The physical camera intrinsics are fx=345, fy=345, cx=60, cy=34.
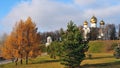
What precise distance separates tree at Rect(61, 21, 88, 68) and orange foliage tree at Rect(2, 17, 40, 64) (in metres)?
12.4

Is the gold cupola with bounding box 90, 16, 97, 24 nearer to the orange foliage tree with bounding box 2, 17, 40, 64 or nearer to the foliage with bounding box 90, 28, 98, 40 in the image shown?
the foliage with bounding box 90, 28, 98, 40

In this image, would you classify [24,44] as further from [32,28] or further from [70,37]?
[70,37]

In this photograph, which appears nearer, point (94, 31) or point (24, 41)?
point (24, 41)

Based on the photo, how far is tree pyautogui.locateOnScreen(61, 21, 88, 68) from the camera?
167 feet

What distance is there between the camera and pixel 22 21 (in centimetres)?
6500

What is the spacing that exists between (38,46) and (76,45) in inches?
555

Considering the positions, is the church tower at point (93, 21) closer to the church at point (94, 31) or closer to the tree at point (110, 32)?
the church at point (94, 31)

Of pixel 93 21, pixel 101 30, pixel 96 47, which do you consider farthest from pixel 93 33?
pixel 96 47

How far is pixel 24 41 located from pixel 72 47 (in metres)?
15.1

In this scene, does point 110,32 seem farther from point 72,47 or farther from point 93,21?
point 72,47

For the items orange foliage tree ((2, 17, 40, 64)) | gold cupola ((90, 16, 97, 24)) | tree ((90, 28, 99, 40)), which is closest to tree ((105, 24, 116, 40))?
tree ((90, 28, 99, 40))

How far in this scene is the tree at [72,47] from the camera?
50875 millimetres

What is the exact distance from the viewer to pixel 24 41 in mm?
64438

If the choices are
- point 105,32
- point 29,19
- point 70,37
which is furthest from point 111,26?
point 70,37
